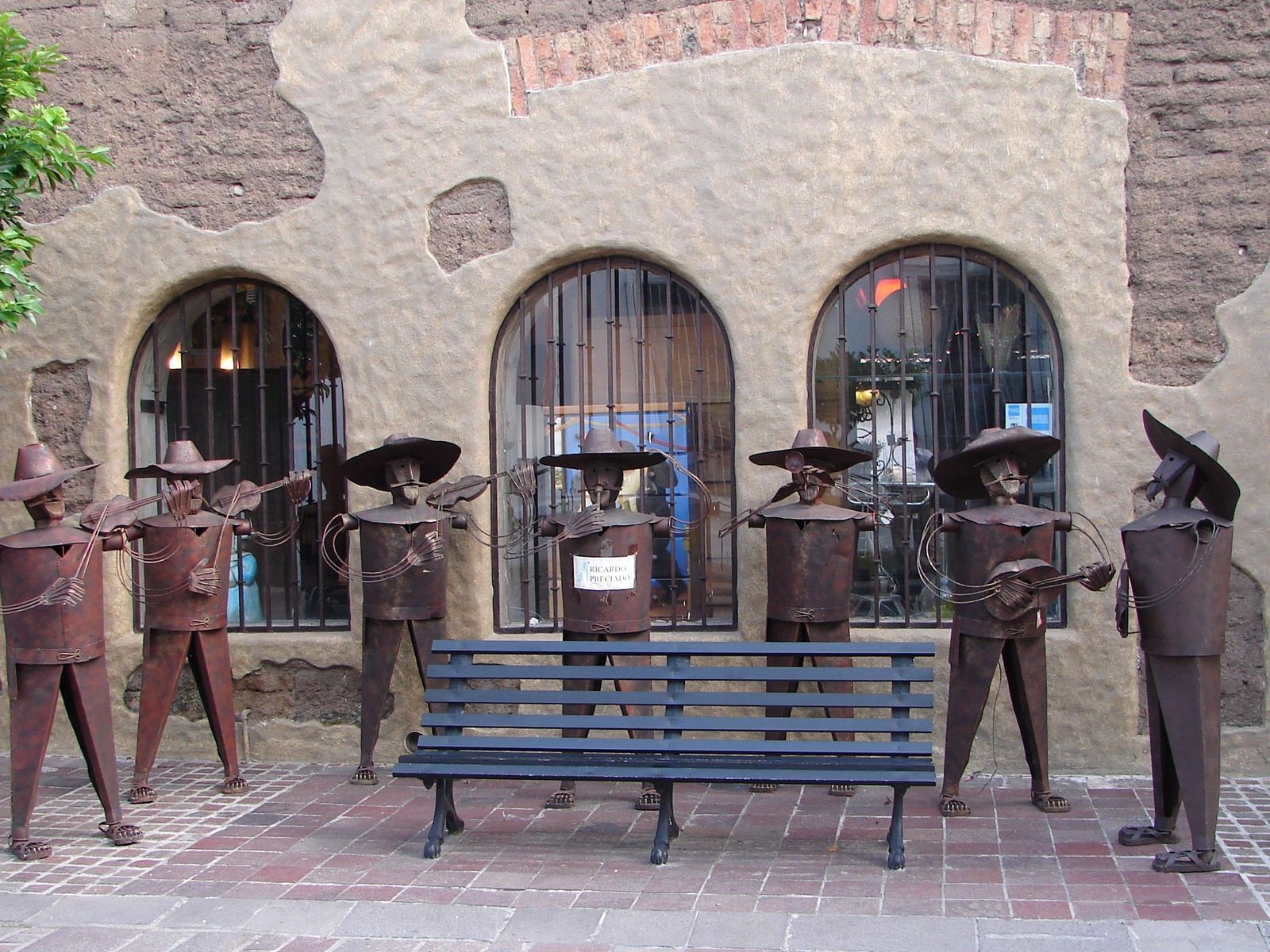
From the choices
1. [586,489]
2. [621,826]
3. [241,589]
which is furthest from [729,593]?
[241,589]

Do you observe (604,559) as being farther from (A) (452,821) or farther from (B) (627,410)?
(A) (452,821)

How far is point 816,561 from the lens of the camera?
5789 mm

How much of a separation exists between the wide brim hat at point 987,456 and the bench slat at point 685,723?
119 centimetres

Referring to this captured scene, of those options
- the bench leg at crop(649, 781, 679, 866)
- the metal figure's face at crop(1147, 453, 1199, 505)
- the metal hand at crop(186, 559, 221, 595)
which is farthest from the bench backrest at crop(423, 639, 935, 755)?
the metal hand at crop(186, 559, 221, 595)

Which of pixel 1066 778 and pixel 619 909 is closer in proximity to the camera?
pixel 619 909

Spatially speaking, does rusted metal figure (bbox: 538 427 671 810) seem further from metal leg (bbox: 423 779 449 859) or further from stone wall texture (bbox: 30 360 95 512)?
stone wall texture (bbox: 30 360 95 512)

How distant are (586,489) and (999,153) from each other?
2.64 m

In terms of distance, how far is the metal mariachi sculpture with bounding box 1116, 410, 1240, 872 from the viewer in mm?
4637

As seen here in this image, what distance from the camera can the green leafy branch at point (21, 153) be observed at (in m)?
5.59

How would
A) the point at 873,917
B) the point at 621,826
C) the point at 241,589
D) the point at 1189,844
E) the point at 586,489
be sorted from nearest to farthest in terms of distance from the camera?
1. the point at 873,917
2. the point at 1189,844
3. the point at 621,826
4. the point at 586,489
5. the point at 241,589

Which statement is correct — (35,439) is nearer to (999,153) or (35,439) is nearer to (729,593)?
(729,593)

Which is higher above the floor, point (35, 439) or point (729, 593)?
point (35, 439)

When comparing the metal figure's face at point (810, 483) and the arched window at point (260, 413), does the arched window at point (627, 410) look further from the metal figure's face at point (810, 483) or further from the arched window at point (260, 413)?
the arched window at point (260, 413)

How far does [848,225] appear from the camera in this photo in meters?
6.25
